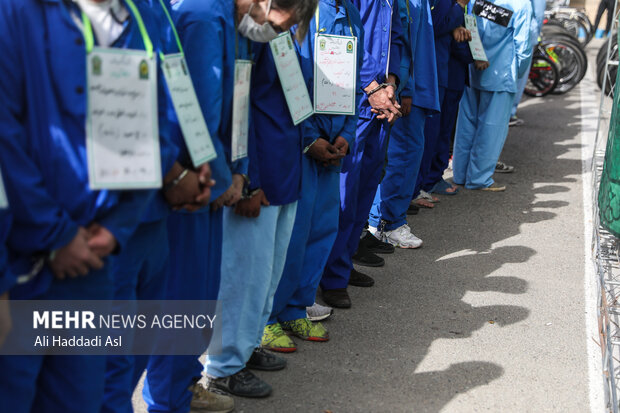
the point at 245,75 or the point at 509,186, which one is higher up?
the point at 245,75

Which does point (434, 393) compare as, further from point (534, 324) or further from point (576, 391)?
point (534, 324)

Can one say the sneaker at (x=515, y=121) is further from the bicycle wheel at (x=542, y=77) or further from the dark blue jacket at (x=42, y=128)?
the dark blue jacket at (x=42, y=128)

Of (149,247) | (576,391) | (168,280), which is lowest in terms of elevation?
(576,391)

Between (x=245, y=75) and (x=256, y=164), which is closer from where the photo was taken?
(x=245, y=75)

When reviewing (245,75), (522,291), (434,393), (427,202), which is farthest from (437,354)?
(427,202)

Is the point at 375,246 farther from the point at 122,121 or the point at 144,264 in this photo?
the point at 122,121

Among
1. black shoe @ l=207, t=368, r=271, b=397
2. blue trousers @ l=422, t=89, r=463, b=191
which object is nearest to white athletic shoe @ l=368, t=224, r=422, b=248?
blue trousers @ l=422, t=89, r=463, b=191

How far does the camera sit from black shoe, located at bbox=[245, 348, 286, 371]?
3551 mm

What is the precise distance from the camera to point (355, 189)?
4316 millimetres

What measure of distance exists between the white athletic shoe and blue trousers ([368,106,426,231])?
4 centimetres

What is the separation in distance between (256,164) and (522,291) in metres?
2.52

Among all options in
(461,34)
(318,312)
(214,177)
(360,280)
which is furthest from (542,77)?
(214,177)

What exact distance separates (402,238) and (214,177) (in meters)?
3.12

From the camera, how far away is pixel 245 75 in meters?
2.81
